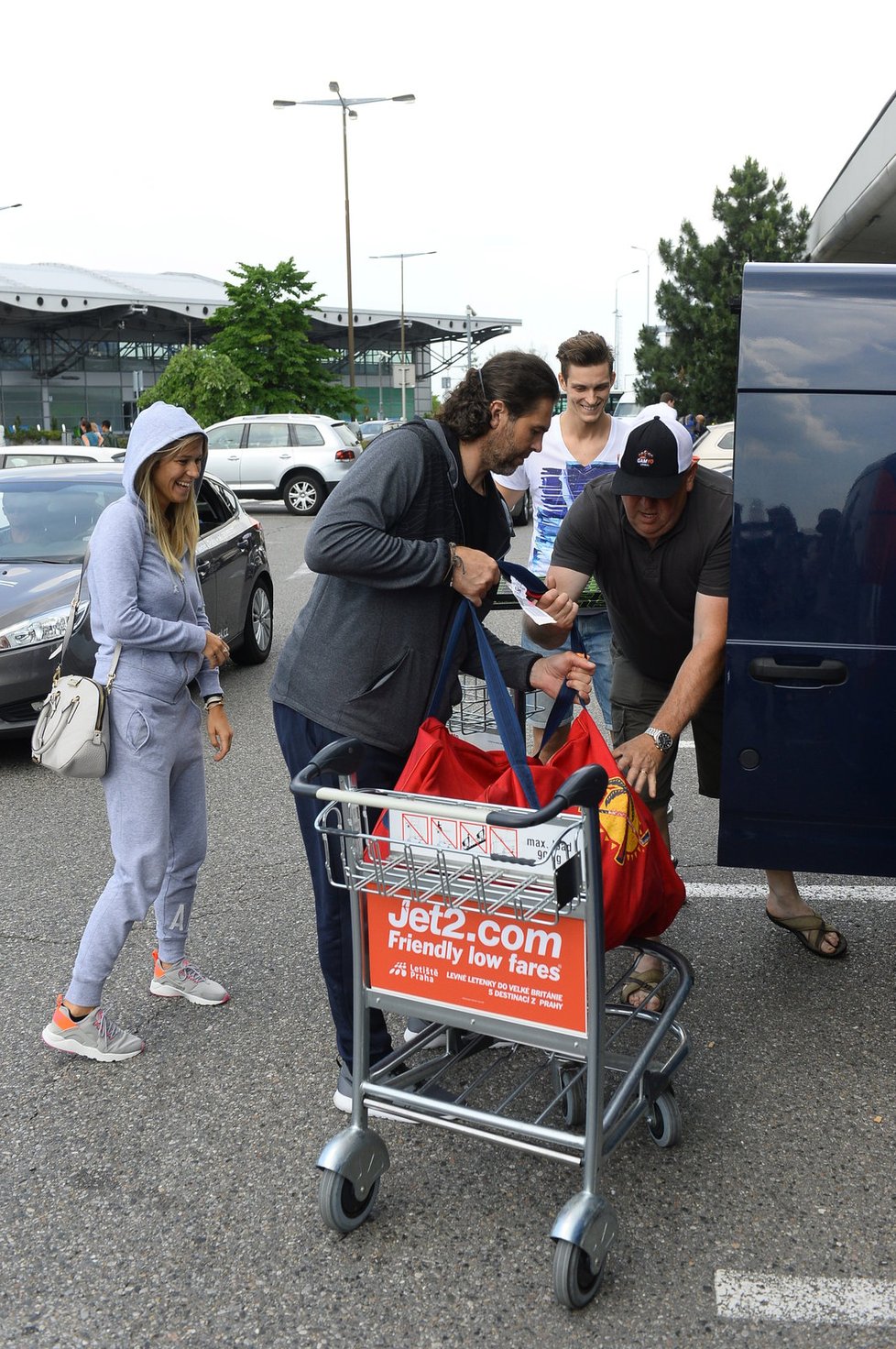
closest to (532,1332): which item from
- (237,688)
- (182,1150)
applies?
(182,1150)

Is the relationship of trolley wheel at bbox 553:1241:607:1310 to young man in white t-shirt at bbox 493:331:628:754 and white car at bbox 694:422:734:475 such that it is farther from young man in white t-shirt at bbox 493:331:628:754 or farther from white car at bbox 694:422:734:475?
white car at bbox 694:422:734:475

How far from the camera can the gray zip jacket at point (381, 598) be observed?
9.23ft

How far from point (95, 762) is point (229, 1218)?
1271 millimetres

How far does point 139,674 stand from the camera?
3.55m

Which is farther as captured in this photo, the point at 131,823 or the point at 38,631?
the point at 38,631

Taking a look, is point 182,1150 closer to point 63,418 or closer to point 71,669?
point 71,669

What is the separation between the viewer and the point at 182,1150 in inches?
122

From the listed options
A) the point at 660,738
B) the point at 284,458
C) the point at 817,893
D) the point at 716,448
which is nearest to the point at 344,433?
the point at 284,458

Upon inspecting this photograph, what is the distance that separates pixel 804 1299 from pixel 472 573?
1678mm

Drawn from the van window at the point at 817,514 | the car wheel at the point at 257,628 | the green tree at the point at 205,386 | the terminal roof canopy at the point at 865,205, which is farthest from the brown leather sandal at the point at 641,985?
the green tree at the point at 205,386

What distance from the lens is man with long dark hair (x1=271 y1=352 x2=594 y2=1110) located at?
2.83m

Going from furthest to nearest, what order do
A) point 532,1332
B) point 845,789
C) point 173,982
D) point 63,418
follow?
point 63,418, point 173,982, point 845,789, point 532,1332

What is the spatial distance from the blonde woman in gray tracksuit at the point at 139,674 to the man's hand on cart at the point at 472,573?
1.07 metres

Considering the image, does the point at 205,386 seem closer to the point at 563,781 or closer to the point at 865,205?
the point at 865,205
